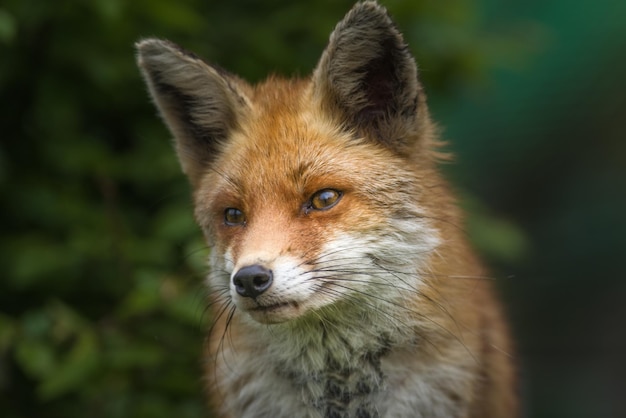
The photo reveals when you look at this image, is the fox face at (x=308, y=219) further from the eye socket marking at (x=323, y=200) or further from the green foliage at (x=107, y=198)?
the green foliage at (x=107, y=198)

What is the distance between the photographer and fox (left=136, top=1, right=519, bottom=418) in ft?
12.7

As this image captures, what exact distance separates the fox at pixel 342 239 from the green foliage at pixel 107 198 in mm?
800

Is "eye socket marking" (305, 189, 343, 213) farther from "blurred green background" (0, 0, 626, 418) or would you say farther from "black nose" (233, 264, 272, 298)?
"blurred green background" (0, 0, 626, 418)

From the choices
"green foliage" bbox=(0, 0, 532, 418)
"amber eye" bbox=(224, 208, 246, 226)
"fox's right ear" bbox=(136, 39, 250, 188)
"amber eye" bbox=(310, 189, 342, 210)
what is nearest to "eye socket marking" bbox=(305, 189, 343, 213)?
"amber eye" bbox=(310, 189, 342, 210)

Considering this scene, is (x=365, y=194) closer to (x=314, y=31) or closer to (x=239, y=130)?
(x=239, y=130)

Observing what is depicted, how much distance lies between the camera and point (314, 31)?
19.5 feet

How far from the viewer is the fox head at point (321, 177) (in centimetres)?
375

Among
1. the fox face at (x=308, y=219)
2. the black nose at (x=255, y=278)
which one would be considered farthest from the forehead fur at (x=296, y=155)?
the black nose at (x=255, y=278)

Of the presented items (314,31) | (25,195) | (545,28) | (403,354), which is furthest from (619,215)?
(25,195)

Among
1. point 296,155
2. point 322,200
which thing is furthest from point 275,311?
point 296,155

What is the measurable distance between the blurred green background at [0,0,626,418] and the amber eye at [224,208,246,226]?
0.83 metres

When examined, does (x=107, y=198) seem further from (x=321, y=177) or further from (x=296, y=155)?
(x=321, y=177)

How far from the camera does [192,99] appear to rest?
453 centimetres

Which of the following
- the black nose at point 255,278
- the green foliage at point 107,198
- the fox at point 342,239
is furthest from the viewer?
the green foliage at point 107,198
